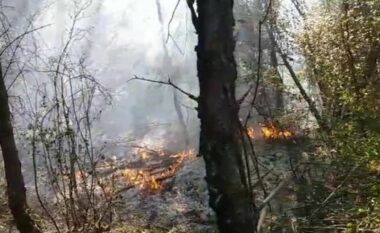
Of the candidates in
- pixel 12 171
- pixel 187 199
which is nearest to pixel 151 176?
pixel 187 199

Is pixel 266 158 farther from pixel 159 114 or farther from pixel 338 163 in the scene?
pixel 159 114

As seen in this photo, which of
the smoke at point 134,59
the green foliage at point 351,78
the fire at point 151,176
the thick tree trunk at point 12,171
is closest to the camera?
the green foliage at point 351,78

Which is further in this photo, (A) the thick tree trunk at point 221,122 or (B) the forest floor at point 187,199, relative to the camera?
(B) the forest floor at point 187,199

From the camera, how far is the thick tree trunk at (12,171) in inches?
271

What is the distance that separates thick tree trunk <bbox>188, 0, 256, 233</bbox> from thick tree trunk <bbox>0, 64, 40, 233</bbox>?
15.3 feet

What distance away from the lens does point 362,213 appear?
4523 mm

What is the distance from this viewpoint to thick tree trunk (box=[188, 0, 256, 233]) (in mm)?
2951

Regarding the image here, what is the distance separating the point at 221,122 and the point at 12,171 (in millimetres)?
4887

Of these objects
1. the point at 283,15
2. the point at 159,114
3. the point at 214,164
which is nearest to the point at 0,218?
the point at 214,164

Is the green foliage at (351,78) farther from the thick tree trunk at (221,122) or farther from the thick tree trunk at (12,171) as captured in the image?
the thick tree trunk at (12,171)

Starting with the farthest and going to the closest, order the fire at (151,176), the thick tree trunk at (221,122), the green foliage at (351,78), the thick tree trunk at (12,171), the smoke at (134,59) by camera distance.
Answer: the smoke at (134,59) < the fire at (151,176) < the thick tree trunk at (12,171) < the green foliage at (351,78) < the thick tree trunk at (221,122)

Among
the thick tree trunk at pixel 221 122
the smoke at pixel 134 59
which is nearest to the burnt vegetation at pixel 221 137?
the thick tree trunk at pixel 221 122

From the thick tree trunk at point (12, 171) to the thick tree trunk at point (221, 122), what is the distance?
4.65 meters

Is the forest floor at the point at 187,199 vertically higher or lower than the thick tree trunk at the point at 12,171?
lower
